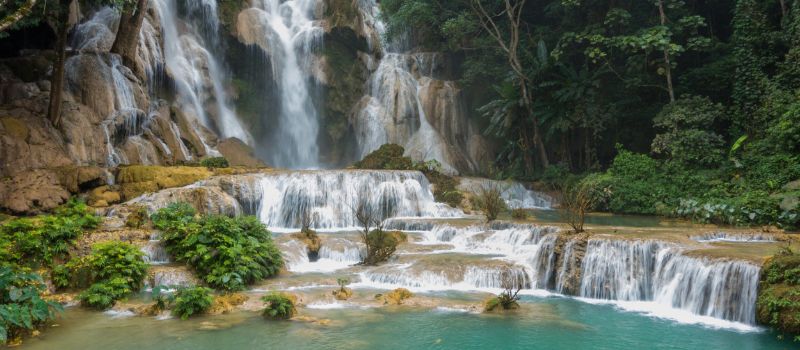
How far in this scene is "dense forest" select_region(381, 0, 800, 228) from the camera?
15891 millimetres

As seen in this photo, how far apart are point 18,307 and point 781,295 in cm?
984

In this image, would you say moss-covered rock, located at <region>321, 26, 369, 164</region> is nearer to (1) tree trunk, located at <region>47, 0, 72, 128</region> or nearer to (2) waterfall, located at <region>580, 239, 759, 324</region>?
(1) tree trunk, located at <region>47, 0, 72, 128</region>

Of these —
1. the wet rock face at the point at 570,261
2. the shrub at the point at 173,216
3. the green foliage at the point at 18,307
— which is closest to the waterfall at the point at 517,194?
the wet rock face at the point at 570,261

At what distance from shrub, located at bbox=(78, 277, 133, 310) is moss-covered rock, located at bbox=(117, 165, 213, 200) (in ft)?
21.2

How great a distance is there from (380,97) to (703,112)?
14923 millimetres

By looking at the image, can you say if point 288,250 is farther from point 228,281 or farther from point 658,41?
point 658,41

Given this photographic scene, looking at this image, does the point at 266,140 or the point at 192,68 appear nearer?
the point at 192,68

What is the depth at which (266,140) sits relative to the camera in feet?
91.5

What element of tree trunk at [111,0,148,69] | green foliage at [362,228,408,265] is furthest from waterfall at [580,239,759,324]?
tree trunk at [111,0,148,69]

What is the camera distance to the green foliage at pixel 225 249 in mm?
9805

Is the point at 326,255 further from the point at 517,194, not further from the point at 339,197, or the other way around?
the point at 517,194

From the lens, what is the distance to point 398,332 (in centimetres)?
776

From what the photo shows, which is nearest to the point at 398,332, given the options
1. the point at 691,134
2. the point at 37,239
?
the point at 37,239

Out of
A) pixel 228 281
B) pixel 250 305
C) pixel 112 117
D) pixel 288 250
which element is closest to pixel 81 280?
pixel 228 281
